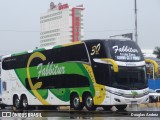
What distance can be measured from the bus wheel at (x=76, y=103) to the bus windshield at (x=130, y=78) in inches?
113

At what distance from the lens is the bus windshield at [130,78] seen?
23688mm

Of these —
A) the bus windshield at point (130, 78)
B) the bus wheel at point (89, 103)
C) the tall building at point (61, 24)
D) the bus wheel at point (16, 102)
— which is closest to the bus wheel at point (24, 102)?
the bus wheel at point (16, 102)

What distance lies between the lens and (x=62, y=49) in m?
26.9

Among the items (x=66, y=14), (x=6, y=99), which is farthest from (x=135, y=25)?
(x=66, y=14)

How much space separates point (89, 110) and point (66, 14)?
110 meters

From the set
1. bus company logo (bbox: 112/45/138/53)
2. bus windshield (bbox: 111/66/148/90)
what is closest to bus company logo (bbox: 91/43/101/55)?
bus company logo (bbox: 112/45/138/53)

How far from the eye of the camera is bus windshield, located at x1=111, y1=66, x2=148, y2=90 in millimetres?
23688

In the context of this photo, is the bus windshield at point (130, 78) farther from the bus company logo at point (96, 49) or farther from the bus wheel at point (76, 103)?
the bus wheel at point (76, 103)

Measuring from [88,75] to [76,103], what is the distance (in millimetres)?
2100

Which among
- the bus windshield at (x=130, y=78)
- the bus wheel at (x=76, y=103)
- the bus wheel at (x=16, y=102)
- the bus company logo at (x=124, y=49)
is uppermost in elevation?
the bus company logo at (x=124, y=49)

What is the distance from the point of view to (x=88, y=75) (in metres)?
24.7

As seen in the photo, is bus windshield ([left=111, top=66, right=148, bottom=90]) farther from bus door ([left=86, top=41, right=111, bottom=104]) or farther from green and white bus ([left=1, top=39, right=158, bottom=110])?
bus door ([left=86, top=41, right=111, bottom=104])

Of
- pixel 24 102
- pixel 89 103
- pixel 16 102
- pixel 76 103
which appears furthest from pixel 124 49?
pixel 16 102

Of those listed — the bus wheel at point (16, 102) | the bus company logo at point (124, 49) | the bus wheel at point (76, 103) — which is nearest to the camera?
the bus company logo at point (124, 49)
